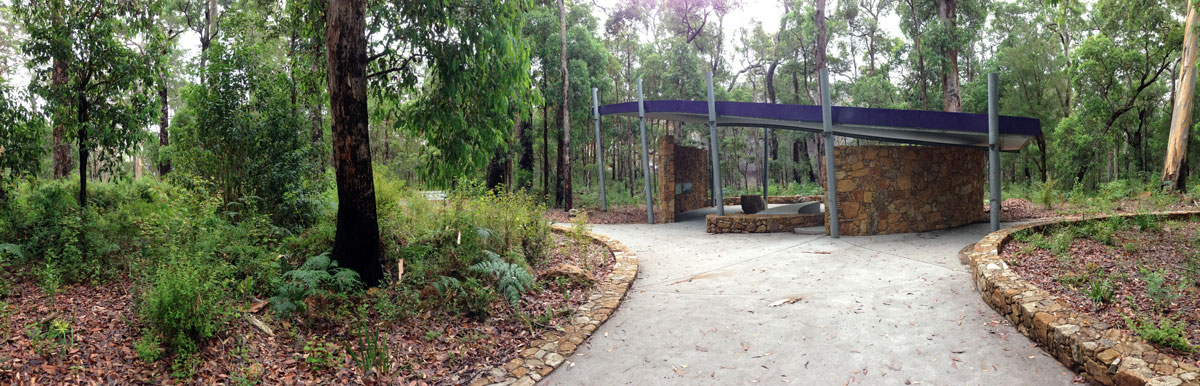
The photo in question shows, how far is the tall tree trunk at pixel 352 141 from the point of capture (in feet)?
15.2

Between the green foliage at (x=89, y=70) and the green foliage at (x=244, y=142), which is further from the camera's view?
the green foliage at (x=244, y=142)

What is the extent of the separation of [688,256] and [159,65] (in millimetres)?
7417

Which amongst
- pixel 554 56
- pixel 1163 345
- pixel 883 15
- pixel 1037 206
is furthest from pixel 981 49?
pixel 1163 345

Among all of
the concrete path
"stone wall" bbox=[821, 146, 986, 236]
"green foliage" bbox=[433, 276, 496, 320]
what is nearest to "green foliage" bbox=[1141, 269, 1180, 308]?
the concrete path

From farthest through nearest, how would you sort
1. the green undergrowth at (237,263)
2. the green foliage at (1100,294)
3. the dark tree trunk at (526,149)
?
the dark tree trunk at (526,149), the green foliage at (1100,294), the green undergrowth at (237,263)

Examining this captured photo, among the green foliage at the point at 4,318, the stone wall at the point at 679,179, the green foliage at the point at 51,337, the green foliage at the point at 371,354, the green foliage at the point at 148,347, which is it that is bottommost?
the green foliage at the point at 371,354

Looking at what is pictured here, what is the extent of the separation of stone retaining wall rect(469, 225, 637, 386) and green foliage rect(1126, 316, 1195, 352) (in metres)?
3.87

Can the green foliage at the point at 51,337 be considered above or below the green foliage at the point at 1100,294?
above

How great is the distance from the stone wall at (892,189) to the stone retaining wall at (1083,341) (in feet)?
15.5

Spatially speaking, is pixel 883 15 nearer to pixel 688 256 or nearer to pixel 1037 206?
pixel 1037 206

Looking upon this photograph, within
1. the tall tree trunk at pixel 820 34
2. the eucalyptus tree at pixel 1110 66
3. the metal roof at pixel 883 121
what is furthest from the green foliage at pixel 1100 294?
the eucalyptus tree at pixel 1110 66

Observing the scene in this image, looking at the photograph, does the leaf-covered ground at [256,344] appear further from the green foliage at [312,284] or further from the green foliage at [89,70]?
the green foliage at [89,70]

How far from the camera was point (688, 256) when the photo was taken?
841 cm

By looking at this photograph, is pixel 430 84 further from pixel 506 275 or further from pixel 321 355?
pixel 321 355
